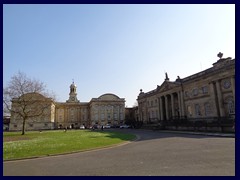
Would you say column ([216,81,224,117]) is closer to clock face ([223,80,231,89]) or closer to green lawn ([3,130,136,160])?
clock face ([223,80,231,89])

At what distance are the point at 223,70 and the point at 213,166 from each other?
36.6 meters

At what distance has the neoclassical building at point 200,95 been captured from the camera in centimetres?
4125

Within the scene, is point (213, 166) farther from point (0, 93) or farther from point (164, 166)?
point (0, 93)

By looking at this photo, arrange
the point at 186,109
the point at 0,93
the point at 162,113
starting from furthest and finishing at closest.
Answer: the point at 162,113 < the point at 186,109 < the point at 0,93

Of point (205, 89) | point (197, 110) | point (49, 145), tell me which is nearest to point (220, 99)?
point (205, 89)

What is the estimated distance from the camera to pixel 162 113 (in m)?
66.1

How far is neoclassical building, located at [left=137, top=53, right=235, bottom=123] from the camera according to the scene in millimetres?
41250

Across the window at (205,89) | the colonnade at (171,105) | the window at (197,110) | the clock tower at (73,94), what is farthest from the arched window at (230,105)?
the clock tower at (73,94)

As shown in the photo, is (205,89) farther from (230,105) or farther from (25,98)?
(25,98)

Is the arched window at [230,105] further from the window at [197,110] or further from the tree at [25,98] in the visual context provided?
the tree at [25,98]

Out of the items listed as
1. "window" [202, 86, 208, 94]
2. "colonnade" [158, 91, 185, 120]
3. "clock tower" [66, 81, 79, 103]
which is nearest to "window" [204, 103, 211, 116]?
"window" [202, 86, 208, 94]

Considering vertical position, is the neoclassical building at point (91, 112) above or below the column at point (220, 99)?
below
